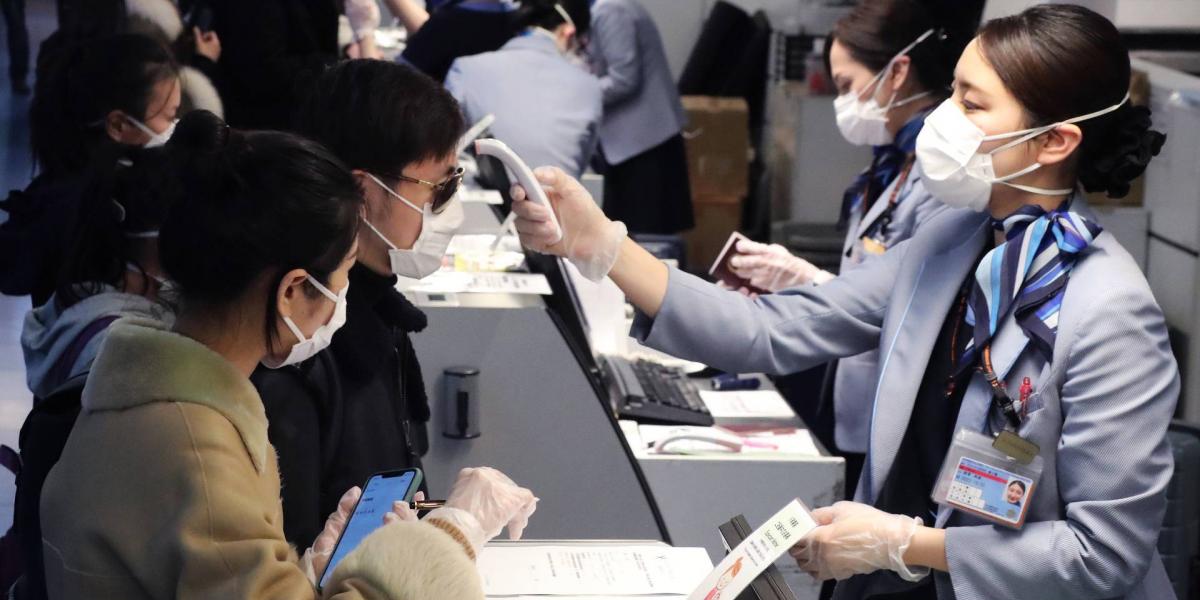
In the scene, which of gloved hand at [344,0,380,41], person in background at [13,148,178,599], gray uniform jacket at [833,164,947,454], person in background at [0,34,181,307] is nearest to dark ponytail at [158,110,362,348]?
person in background at [13,148,178,599]

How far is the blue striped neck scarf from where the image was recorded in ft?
6.56

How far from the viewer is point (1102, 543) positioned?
192cm

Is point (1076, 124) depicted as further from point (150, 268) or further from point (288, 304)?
point (150, 268)

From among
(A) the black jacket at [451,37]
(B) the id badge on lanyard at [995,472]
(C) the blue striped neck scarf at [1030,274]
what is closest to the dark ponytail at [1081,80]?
(C) the blue striped neck scarf at [1030,274]

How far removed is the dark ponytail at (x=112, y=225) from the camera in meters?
2.33

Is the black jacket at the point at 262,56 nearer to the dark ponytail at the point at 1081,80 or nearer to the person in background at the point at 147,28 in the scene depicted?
the person in background at the point at 147,28

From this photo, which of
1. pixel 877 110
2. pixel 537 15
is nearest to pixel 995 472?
pixel 877 110

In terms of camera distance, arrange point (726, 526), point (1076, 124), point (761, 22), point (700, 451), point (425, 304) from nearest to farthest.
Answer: point (726, 526) → point (1076, 124) → point (425, 304) → point (700, 451) → point (761, 22)

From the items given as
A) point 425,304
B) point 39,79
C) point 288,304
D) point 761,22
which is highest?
point 288,304

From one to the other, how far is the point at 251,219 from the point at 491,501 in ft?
2.00

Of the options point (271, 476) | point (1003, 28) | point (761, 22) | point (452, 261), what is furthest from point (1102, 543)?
point (761, 22)

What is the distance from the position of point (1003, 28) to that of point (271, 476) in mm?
1330

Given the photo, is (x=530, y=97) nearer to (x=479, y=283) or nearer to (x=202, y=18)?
(x=202, y=18)

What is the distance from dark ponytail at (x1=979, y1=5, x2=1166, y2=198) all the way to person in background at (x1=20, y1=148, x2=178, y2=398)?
1.39 metres
